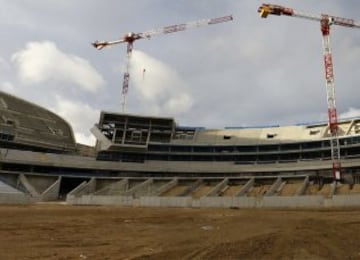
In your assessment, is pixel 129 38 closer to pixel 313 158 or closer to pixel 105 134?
pixel 105 134

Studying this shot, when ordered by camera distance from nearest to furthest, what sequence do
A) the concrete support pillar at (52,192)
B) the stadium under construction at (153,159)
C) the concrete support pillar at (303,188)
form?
the concrete support pillar at (303,188) → the stadium under construction at (153,159) → the concrete support pillar at (52,192)

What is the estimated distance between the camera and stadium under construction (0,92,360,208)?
6528 centimetres

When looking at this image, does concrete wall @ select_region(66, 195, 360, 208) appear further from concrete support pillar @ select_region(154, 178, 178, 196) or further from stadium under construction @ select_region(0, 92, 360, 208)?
concrete support pillar @ select_region(154, 178, 178, 196)

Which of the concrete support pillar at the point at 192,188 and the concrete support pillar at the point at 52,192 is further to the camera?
the concrete support pillar at the point at 52,192

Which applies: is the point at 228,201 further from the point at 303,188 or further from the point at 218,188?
the point at 303,188

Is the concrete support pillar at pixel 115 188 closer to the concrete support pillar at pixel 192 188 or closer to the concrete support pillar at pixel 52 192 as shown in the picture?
the concrete support pillar at pixel 52 192

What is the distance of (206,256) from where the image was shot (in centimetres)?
1311

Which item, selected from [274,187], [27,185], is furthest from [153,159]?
[274,187]

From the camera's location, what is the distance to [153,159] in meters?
94.1

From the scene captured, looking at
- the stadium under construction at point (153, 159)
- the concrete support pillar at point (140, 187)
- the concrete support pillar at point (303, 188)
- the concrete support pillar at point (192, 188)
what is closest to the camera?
the concrete support pillar at point (303, 188)

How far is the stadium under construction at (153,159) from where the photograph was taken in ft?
214

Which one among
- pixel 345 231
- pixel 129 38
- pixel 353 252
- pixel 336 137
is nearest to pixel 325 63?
pixel 336 137

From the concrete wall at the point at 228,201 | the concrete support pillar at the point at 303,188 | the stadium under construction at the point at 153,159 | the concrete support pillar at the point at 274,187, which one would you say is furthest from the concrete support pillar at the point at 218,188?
the concrete support pillar at the point at 303,188

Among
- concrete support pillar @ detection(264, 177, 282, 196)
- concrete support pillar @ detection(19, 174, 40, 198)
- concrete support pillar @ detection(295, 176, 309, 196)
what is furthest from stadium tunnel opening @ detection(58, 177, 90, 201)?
concrete support pillar @ detection(295, 176, 309, 196)
